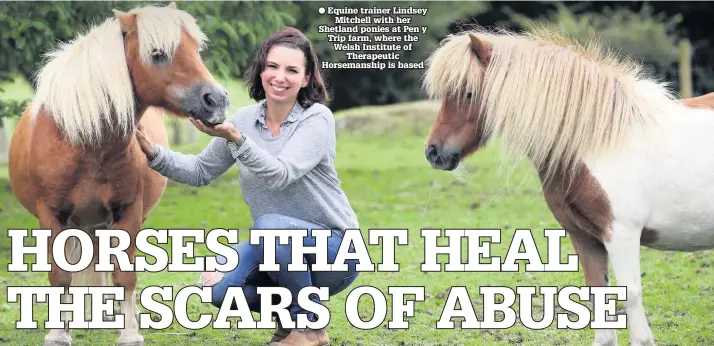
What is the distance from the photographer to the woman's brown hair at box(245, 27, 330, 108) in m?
4.34

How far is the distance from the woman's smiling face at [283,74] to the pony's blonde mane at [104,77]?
50cm

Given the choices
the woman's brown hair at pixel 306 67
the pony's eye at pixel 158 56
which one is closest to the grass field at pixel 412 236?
the woman's brown hair at pixel 306 67

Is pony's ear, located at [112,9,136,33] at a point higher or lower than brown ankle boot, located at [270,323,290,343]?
higher

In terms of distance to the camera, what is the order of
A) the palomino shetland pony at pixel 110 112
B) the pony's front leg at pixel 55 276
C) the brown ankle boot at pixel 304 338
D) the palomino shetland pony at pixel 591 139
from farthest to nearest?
1. the pony's front leg at pixel 55 276
2. the palomino shetland pony at pixel 110 112
3. the brown ankle boot at pixel 304 338
4. the palomino shetland pony at pixel 591 139

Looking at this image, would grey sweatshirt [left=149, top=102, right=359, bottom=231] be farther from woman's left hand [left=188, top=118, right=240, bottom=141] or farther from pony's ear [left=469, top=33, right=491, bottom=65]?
pony's ear [left=469, top=33, right=491, bottom=65]

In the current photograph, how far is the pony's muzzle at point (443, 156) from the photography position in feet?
14.0

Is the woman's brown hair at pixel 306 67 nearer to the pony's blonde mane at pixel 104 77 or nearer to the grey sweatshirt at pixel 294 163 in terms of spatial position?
the grey sweatshirt at pixel 294 163

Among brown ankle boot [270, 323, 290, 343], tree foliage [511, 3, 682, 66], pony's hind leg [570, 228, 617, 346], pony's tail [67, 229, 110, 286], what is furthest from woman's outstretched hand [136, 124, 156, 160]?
tree foliage [511, 3, 682, 66]

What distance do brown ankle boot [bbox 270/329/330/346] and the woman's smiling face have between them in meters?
1.09

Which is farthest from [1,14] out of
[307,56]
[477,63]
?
[477,63]

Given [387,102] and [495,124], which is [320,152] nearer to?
[495,124]

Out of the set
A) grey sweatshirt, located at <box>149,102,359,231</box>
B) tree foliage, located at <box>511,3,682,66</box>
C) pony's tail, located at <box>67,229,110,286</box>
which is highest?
tree foliage, located at <box>511,3,682,66</box>

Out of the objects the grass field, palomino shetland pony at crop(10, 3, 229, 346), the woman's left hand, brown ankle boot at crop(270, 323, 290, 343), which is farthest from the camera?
the grass field

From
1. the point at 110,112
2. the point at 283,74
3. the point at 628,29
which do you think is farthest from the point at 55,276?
the point at 628,29
